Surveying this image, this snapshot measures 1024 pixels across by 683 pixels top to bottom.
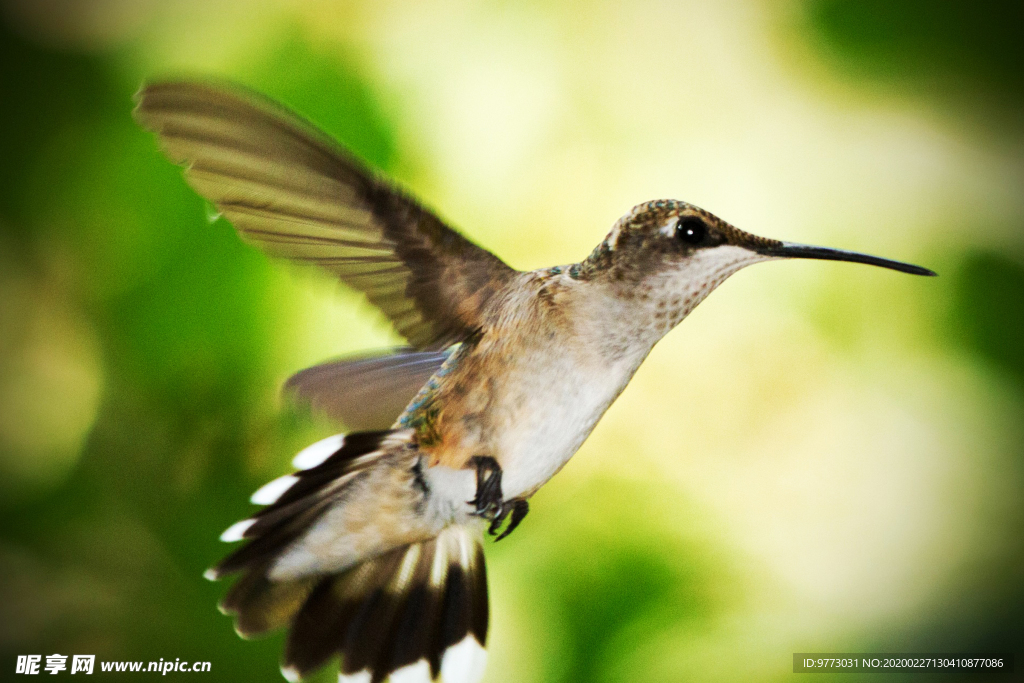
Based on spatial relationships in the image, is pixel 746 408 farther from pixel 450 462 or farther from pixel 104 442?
pixel 104 442

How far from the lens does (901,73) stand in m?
1.44

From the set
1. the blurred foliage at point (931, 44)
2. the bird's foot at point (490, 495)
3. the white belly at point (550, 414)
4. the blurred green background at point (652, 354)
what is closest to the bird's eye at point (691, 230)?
the white belly at point (550, 414)

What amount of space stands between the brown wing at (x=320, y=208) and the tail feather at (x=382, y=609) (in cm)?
18

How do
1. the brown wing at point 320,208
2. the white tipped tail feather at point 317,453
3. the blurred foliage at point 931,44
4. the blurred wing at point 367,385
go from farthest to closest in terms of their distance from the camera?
the blurred foliage at point 931,44
the blurred wing at point 367,385
the white tipped tail feather at point 317,453
the brown wing at point 320,208

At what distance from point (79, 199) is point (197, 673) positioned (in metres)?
0.79

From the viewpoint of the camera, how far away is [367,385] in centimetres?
82

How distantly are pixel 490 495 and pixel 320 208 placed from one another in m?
0.28

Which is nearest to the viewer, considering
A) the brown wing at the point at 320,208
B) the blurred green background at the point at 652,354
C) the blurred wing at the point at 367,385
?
the brown wing at the point at 320,208

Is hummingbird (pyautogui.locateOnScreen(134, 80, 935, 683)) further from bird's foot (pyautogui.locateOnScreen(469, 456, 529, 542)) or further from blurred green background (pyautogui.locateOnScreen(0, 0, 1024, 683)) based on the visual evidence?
blurred green background (pyautogui.locateOnScreen(0, 0, 1024, 683))

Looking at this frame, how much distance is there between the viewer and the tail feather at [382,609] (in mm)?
785

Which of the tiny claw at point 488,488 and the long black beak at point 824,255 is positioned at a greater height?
the long black beak at point 824,255

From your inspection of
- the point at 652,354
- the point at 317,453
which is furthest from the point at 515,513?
the point at 652,354

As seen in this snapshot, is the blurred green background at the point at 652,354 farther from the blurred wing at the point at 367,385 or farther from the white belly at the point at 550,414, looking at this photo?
the white belly at the point at 550,414

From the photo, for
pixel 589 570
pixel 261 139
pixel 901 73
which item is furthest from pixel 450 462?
pixel 901 73
